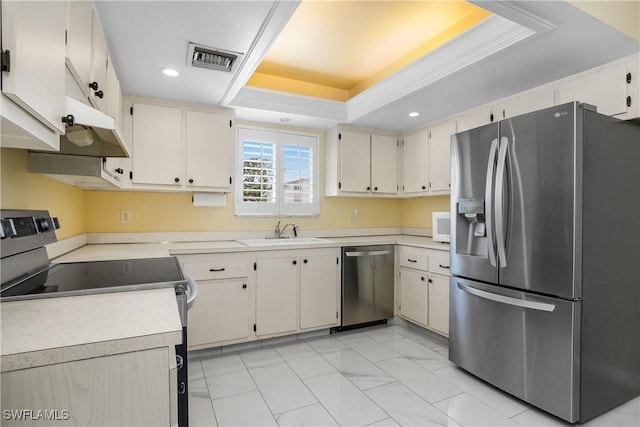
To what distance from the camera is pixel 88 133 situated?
1.47 m

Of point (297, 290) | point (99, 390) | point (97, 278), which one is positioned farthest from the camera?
point (297, 290)

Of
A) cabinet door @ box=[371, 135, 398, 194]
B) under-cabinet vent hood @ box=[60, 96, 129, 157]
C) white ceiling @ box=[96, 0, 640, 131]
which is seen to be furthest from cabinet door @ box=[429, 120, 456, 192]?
under-cabinet vent hood @ box=[60, 96, 129, 157]

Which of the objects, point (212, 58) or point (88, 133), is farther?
point (212, 58)

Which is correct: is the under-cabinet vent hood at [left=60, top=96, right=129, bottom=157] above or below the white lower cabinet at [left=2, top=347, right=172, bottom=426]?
above

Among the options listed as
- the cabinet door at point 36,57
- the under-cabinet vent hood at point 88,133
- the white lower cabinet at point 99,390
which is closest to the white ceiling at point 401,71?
the under-cabinet vent hood at point 88,133

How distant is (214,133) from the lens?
10.1 ft

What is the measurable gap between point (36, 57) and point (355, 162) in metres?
3.10

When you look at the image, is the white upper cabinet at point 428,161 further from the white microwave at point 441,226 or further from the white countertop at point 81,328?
the white countertop at point 81,328

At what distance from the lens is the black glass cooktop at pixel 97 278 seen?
126cm

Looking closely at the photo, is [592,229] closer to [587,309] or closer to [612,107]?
[587,309]

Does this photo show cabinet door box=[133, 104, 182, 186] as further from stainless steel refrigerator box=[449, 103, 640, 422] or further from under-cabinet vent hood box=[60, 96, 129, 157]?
stainless steel refrigerator box=[449, 103, 640, 422]

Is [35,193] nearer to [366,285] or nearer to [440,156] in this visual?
[366,285]

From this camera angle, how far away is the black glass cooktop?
4.13 feet

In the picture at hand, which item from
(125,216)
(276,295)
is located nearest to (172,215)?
(125,216)
